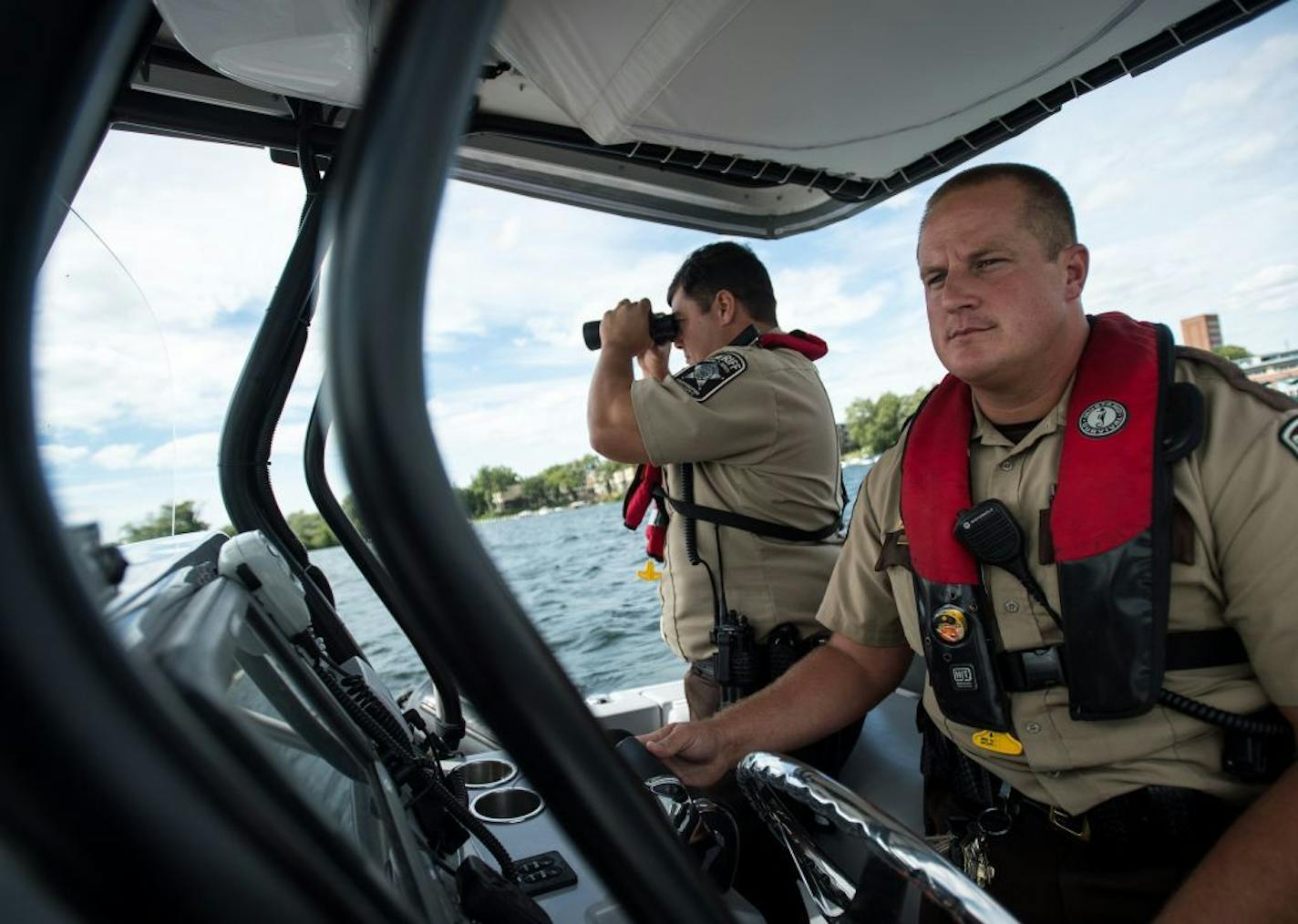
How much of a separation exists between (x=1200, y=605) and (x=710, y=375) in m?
1.11

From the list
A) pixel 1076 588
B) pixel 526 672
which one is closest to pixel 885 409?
pixel 1076 588

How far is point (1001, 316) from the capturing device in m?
1.44

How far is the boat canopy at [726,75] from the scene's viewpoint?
124 centimetres

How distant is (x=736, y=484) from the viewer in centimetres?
209

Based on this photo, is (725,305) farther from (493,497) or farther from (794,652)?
(493,497)

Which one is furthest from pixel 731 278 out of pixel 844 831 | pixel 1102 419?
pixel 844 831

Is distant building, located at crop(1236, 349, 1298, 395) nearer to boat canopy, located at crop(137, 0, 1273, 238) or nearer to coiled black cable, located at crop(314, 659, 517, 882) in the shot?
boat canopy, located at crop(137, 0, 1273, 238)

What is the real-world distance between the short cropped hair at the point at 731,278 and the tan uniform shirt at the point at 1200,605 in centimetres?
103

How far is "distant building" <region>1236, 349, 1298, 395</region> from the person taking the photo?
1240 millimetres

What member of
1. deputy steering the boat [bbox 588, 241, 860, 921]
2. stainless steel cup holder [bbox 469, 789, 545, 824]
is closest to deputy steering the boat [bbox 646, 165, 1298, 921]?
stainless steel cup holder [bbox 469, 789, 545, 824]

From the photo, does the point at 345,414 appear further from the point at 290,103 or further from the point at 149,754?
the point at 290,103

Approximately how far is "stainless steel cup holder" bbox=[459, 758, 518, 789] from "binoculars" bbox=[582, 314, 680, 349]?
42.5 inches

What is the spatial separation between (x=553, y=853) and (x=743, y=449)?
113 centimetres

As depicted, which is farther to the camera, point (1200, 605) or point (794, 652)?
point (794, 652)
